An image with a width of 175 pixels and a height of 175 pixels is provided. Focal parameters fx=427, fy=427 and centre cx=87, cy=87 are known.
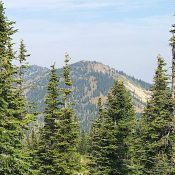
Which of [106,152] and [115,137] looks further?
[115,137]

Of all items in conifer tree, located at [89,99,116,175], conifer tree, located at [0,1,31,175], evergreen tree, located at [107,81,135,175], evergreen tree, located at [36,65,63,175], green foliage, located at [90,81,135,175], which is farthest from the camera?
evergreen tree, located at [107,81,135,175]

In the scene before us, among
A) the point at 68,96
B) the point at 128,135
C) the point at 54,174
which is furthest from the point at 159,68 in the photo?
the point at 54,174

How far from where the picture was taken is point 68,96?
140 feet

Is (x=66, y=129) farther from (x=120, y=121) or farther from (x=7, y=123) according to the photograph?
(x=7, y=123)

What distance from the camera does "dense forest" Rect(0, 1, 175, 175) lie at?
25.6 m

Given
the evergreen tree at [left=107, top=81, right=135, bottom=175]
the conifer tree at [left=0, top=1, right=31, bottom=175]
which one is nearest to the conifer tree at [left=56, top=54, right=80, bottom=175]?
the evergreen tree at [left=107, top=81, right=135, bottom=175]

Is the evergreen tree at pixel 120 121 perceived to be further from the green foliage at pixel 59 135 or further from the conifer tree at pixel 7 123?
the conifer tree at pixel 7 123

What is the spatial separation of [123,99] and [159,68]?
5629 mm

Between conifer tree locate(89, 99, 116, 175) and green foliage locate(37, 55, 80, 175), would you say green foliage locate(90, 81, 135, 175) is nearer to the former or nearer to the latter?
conifer tree locate(89, 99, 116, 175)

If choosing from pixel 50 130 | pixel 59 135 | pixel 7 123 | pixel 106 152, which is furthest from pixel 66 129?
pixel 7 123

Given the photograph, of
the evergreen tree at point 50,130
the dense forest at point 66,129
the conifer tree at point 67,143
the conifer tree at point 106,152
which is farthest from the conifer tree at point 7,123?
the conifer tree at point 106,152

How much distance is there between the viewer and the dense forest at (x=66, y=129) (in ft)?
83.9

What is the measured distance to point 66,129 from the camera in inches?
1578

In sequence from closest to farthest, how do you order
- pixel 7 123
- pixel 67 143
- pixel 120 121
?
pixel 7 123 < pixel 67 143 < pixel 120 121
